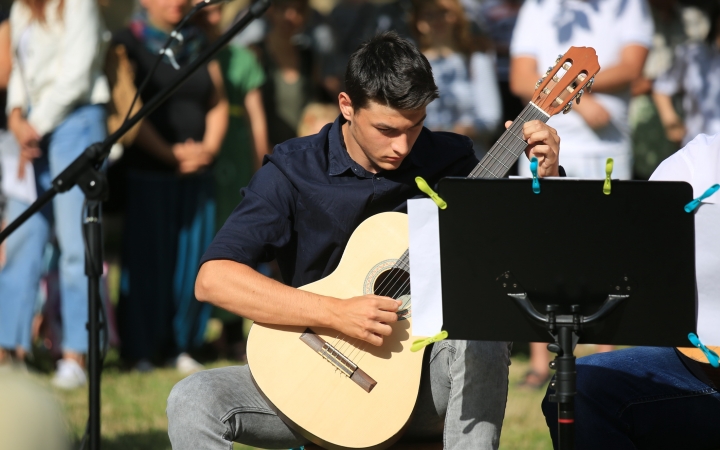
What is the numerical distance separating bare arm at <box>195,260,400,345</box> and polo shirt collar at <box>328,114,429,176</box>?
0.45 metres

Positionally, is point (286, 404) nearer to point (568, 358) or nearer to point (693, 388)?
point (568, 358)

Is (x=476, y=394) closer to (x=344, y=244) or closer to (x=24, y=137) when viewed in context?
(x=344, y=244)

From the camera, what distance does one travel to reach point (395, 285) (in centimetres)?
294

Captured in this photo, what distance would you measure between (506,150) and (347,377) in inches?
31.9

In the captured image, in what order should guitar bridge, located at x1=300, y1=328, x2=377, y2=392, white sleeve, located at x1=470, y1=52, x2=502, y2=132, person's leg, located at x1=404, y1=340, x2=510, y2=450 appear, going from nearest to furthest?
1. person's leg, located at x1=404, y1=340, x2=510, y2=450
2. guitar bridge, located at x1=300, y1=328, x2=377, y2=392
3. white sleeve, located at x1=470, y1=52, x2=502, y2=132

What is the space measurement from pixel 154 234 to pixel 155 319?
51cm

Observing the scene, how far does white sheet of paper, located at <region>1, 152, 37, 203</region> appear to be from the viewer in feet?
17.0

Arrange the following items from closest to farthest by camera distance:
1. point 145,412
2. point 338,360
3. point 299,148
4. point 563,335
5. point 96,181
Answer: point 563,335, point 96,181, point 338,360, point 299,148, point 145,412

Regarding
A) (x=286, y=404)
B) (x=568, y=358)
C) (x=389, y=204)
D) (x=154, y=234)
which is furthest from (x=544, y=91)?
(x=154, y=234)

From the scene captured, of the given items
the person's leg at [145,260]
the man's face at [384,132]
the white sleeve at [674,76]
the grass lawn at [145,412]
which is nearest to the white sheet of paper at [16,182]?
the person's leg at [145,260]

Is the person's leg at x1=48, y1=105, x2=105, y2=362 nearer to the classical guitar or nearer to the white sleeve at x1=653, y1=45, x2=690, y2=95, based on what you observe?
the classical guitar

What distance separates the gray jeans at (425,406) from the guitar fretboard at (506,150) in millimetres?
502

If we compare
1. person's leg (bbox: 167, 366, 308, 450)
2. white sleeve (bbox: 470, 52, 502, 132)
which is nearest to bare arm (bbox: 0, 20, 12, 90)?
white sleeve (bbox: 470, 52, 502, 132)

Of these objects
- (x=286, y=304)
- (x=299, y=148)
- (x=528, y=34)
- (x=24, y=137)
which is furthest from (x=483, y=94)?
(x=286, y=304)
